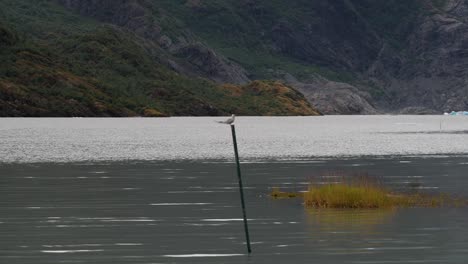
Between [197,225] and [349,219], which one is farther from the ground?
[197,225]

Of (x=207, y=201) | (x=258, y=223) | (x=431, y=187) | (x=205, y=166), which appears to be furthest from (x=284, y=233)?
(x=205, y=166)

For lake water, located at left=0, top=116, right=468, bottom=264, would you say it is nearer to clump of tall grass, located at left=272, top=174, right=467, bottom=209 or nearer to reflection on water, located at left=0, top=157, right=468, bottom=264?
reflection on water, located at left=0, top=157, right=468, bottom=264

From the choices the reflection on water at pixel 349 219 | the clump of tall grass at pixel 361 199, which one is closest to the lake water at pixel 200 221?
the reflection on water at pixel 349 219

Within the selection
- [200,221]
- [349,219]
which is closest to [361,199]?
[349,219]

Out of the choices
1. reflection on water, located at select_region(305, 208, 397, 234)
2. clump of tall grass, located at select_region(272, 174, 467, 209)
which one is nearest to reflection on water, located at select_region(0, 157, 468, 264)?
A: reflection on water, located at select_region(305, 208, 397, 234)

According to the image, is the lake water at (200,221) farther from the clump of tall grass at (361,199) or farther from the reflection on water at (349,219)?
the clump of tall grass at (361,199)

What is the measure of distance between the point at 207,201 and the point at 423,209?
35.0 ft

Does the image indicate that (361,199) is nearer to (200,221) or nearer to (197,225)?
(200,221)

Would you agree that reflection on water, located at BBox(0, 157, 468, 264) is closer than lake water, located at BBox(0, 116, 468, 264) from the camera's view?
Yes

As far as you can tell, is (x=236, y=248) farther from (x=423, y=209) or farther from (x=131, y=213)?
(x=423, y=209)

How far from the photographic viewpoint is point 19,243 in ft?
114

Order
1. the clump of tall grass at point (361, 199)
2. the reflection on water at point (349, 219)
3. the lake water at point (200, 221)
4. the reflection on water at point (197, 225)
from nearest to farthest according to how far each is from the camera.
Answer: the reflection on water at point (197, 225) < the lake water at point (200, 221) < the reflection on water at point (349, 219) < the clump of tall grass at point (361, 199)

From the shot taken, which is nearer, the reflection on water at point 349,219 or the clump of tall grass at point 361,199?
the reflection on water at point 349,219

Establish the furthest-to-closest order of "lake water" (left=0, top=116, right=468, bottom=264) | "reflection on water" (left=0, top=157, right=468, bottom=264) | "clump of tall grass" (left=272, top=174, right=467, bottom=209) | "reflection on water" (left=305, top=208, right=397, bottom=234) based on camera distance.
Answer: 1. "clump of tall grass" (left=272, top=174, right=467, bottom=209)
2. "reflection on water" (left=305, top=208, right=397, bottom=234)
3. "lake water" (left=0, top=116, right=468, bottom=264)
4. "reflection on water" (left=0, top=157, right=468, bottom=264)
